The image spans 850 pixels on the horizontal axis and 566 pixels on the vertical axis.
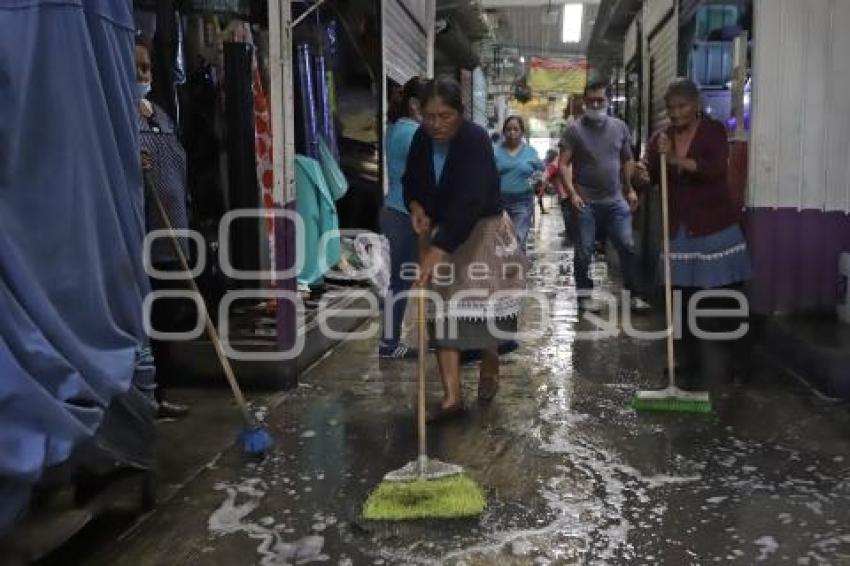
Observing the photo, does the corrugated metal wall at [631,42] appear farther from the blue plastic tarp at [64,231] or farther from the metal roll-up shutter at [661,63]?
the blue plastic tarp at [64,231]

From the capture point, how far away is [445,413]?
5027 millimetres

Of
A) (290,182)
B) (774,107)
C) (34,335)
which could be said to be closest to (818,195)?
(774,107)

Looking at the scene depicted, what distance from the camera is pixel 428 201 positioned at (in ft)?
16.2

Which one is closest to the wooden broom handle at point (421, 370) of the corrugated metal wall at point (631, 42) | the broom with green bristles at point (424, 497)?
the broom with green bristles at point (424, 497)

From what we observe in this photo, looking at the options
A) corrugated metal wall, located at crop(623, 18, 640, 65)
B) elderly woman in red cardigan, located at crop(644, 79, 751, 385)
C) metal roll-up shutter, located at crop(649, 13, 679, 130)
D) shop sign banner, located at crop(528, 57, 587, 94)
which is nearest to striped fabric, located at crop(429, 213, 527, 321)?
elderly woman in red cardigan, located at crop(644, 79, 751, 385)

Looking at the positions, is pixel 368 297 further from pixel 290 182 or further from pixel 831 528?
pixel 831 528

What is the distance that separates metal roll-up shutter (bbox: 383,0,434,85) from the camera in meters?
9.18

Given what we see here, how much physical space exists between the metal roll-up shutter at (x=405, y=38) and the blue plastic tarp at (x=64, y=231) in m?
5.94

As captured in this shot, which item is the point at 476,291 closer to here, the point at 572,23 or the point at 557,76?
the point at 572,23

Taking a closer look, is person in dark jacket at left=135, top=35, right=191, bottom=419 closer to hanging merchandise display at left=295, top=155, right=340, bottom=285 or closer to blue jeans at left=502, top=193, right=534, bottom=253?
hanging merchandise display at left=295, top=155, right=340, bottom=285

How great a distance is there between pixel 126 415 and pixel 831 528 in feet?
9.42

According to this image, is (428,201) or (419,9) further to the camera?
(419,9)

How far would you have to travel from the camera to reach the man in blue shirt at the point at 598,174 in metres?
8.27

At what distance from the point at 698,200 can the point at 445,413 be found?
2156 millimetres
